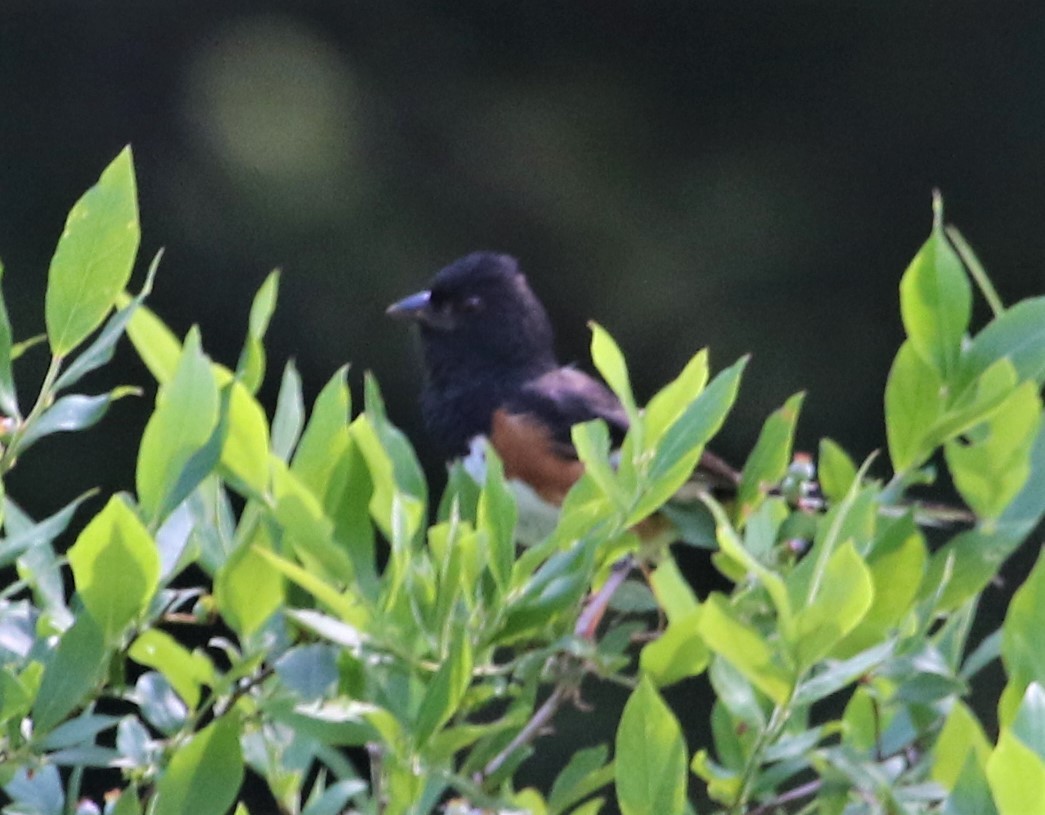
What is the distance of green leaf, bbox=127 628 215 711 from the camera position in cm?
60

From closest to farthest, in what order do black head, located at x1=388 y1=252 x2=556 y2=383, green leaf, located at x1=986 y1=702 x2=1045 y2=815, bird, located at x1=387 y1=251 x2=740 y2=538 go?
1. green leaf, located at x1=986 y1=702 x2=1045 y2=815
2. bird, located at x1=387 y1=251 x2=740 y2=538
3. black head, located at x1=388 y1=252 x2=556 y2=383

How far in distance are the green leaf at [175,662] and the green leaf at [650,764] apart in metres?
0.15

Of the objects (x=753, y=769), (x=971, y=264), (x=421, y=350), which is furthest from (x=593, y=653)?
(x=421, y=350)

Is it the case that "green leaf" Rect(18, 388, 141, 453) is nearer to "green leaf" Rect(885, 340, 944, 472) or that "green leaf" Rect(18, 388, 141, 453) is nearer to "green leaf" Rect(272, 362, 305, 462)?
"green leaf" Rect(272, 362, 305, 462)

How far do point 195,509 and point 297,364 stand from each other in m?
3.19

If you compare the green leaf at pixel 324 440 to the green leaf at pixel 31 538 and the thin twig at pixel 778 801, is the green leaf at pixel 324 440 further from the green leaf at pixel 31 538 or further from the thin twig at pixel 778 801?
the thin twig at pixel 778 801

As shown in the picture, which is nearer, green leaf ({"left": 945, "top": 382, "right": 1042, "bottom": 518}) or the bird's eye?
green leaf ({"left": 945, "top": 382, "right": 1042, "bottom": 518})

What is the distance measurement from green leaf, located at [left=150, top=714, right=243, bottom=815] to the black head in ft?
5.02

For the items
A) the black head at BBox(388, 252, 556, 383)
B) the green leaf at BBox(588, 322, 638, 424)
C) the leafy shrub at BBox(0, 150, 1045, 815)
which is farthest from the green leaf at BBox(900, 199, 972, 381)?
the black head at BBox(388, 252, 556, 383)

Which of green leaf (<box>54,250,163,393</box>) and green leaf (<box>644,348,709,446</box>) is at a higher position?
green leaf (<box>54,250,163,393</box>)

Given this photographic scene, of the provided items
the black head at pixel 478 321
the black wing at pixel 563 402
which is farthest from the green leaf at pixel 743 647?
the black head at pixel 478 321

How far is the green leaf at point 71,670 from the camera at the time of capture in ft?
1.86

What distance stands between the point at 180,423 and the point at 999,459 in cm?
28

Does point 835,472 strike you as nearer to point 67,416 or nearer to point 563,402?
point 67,416
